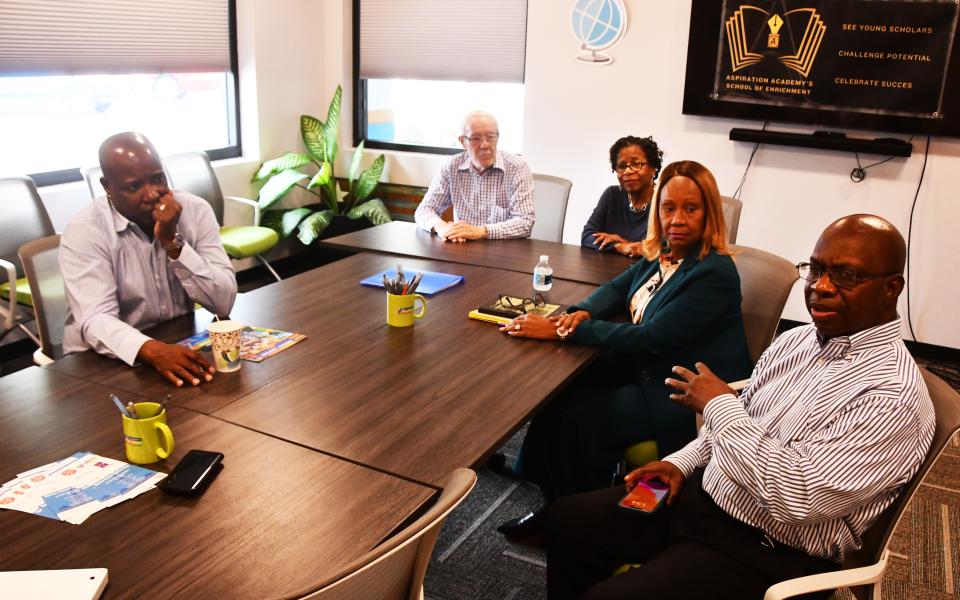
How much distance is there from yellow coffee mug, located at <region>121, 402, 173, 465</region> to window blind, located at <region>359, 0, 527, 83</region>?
4.48m

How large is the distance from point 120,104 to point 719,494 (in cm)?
455

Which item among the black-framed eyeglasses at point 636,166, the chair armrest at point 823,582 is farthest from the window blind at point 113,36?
the chair armrest at point 823,582

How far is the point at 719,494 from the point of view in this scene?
1888 mm

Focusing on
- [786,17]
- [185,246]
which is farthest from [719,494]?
[786,17]

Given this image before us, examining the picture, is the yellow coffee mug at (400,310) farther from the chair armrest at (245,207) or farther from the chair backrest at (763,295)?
the chair armrest at (245,207)

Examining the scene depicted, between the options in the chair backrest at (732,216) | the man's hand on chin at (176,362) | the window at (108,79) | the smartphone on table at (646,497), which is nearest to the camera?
the smartphone on table at (646,497)

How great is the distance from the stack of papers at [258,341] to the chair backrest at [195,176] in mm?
2726

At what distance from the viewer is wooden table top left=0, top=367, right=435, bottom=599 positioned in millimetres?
1371

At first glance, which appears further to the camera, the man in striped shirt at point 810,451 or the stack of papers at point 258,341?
the stack of papers at point 258,341

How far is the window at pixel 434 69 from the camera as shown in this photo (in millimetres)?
5703

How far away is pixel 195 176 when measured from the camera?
5.07 meters

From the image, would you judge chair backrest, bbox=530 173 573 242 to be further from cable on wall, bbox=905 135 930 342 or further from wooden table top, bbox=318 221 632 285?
cable on wall, bbox=905 135 930 342

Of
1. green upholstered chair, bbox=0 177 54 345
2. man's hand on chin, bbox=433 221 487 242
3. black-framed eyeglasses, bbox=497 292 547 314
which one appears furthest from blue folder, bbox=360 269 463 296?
green upholstered chair, bbox=0 177 54 345

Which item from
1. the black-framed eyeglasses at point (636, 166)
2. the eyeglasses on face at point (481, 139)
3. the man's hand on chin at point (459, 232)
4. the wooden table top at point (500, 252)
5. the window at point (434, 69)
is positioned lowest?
the wooden table top at point (500, 252)
